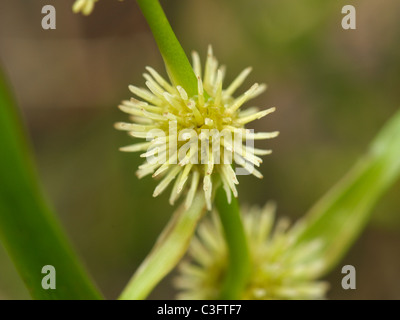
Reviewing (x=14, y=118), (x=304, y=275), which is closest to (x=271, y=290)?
(x=304, y=275)

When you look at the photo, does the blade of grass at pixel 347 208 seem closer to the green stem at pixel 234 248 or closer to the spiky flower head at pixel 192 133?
the green stem at pixel 234 248

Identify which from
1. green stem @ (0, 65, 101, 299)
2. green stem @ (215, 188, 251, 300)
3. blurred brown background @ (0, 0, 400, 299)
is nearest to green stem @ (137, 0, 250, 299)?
green stem @ (215, 188, 251, 300)

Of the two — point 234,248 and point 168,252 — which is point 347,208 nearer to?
point 234,248

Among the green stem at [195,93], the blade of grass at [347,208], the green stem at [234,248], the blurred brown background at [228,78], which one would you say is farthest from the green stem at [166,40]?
the blurred brown background at [228,78]

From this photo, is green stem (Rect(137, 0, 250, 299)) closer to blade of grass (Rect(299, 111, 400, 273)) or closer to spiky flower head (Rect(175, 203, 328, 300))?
spiky flower head (Rect(175, 203, 328, 300))

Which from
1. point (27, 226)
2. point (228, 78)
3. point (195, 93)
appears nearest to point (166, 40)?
point (195, 93)
